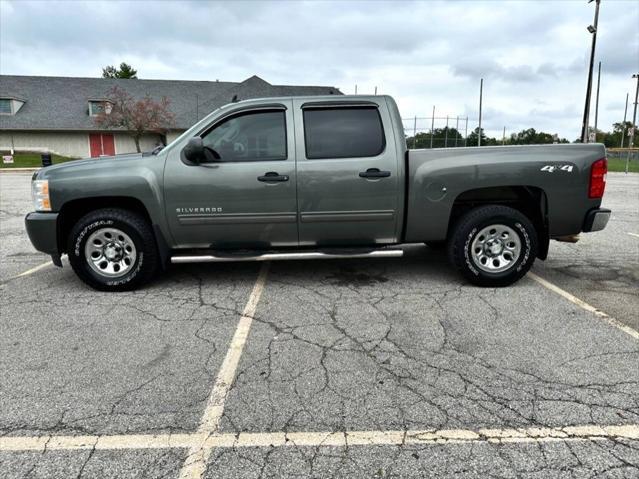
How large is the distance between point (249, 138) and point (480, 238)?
270 centimetres

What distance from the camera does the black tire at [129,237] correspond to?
4.76 meters

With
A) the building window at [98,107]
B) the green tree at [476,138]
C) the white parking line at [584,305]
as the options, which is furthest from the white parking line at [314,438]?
the building window at [98,107]

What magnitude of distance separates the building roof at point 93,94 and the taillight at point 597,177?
33.5 meters

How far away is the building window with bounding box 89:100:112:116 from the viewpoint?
3769 centimetres

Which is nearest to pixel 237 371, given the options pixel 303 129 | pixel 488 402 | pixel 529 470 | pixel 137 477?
pixel 137 477

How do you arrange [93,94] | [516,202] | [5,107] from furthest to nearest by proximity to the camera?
[93,94]
[5,107]
[516,202]

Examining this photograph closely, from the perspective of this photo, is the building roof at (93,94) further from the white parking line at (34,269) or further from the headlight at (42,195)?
the headlight at (42,195)

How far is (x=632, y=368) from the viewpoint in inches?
126

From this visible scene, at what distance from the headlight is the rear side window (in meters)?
2.72

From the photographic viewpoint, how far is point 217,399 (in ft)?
9.37

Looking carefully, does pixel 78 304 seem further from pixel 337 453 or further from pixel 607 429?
pixel 607 429

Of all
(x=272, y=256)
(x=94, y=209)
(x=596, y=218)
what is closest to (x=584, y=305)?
(x=596, y=218)

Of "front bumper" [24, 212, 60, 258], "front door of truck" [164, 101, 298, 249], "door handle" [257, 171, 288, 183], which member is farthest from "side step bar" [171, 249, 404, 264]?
"front bumper" [24, 212, 60, 258]

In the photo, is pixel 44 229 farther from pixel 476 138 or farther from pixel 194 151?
pixel 476 138
